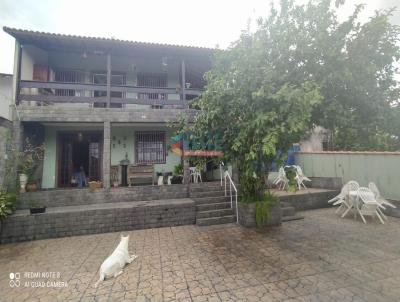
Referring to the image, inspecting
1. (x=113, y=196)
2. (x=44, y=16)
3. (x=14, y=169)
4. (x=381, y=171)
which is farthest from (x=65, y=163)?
(x=381, y=171)

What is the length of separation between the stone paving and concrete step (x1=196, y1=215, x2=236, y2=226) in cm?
45

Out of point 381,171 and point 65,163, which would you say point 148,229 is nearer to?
point 65,163

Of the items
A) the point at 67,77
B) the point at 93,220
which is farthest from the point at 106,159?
the point at 67,77

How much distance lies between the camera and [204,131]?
584 cm

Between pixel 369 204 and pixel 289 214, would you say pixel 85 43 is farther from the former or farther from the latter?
pixel 369 204

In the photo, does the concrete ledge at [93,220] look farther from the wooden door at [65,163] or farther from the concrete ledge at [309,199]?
the concrete ledge at [309,199]

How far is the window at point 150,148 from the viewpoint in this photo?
10703 millimetres

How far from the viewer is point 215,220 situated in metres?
6.92

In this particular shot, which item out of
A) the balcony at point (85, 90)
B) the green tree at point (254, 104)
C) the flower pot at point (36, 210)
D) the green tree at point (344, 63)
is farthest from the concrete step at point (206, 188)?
the flower pot at point (36, 210)

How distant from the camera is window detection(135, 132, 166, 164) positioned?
35.1 feet

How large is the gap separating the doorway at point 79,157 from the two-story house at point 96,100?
40 mm

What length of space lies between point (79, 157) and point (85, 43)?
513cm

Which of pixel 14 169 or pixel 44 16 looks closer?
pixel 14 169

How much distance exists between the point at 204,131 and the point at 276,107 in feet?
6.65
